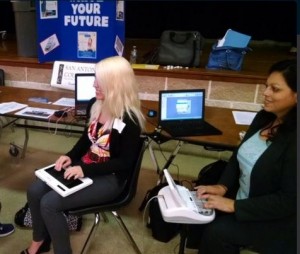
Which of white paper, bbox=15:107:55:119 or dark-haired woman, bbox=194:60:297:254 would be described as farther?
white paper, bbox=15:107:55:119

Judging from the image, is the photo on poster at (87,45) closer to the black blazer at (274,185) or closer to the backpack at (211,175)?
the backpack at (211,175)

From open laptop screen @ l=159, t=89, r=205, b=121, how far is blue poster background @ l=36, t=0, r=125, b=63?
3.73 ft

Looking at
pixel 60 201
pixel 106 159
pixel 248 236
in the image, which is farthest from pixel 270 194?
pixel 60 201

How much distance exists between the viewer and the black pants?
1364mm

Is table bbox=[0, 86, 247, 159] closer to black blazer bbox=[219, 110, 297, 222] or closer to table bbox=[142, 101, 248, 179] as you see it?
table bbox=[142, 101, 248, 179]

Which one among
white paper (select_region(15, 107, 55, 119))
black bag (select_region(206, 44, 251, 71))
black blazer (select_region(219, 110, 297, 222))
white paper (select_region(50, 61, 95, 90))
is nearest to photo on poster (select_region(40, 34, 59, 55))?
white paper (select_region(50, 61, 95, 90))

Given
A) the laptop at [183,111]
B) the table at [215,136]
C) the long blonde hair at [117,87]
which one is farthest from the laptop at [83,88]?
the long blonde hair at [117,87]

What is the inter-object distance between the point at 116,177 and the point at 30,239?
2.54 ft

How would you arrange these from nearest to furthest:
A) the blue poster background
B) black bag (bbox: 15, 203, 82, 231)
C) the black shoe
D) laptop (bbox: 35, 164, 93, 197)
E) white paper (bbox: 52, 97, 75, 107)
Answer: laptop (bbox: 35, 164, 93, 197) → the black shoe → black bag (bbox: 15, 203, 82, 231) → white paper (bbox: 52, 97, 75, 107) → the blue poster background

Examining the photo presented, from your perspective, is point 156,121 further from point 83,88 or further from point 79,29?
point 79,29

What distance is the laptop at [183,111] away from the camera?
2.07m

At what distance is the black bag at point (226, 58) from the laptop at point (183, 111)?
0.95m

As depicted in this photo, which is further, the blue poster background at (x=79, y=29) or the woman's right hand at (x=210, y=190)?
the blue poster background at (x=79, y=29)

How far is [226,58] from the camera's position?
2.96m
